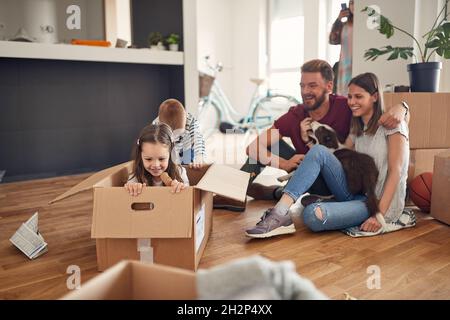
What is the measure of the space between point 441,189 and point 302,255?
841 millimetres

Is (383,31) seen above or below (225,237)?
above

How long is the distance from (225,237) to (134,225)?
58cm

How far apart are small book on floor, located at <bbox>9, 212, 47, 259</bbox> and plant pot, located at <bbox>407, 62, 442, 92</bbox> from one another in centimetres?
206

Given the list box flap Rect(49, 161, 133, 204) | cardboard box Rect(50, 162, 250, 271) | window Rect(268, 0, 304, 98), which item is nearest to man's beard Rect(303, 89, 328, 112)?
cardboard box Rect(50, 162, 250, 271)

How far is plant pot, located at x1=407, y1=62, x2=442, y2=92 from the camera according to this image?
2.48 meters

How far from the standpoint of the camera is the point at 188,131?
86.2 inches

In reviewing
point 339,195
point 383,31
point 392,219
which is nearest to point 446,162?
point 392,219

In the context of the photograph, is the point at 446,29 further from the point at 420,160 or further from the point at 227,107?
the point at 227,107

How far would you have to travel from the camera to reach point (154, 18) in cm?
373

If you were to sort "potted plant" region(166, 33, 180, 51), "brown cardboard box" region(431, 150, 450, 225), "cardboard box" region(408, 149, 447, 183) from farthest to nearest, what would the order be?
"potted plant" region(166, 33, 180, 51) < "cardboard box" region(408, 149, 447, 183) < "brown cardboard box" region(431, 150, 450, 225)

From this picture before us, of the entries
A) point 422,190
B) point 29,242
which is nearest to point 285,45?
point 422,190

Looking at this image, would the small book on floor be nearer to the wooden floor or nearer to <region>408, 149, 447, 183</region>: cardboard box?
the wooden floor

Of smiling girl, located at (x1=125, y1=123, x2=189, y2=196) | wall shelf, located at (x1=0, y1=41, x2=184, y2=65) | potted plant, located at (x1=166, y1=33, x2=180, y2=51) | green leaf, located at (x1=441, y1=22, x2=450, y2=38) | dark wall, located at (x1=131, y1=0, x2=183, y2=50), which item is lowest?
smiling girl, located at (x1=125, y1=123, x2=189, y2=196)
